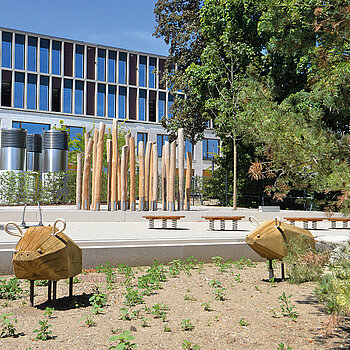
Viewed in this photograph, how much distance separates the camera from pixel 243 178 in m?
24.3

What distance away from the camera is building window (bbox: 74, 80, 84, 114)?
42.0m

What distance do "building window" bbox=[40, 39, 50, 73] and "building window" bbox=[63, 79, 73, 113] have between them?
87.7 inches

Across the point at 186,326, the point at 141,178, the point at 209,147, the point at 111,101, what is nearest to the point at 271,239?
the point at 186,326

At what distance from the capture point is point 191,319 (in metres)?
4.90

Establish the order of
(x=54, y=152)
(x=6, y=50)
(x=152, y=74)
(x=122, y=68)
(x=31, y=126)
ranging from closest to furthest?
(x=54, y=152), (x=6, y=50), (x=31, y=126), (x=122, y=68), (x=152, y=74)

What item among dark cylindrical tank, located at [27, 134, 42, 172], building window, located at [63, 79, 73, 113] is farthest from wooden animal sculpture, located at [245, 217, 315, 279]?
building window, located at [63, 79, 73, 113]

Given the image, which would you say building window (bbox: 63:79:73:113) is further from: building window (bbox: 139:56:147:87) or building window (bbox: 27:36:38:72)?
building window (bbox: 139:56:147:87)

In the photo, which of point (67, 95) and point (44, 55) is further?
point (67, 95)

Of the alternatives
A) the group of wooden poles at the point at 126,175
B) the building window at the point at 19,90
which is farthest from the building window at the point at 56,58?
the group of wooden poles at the point at 126,175

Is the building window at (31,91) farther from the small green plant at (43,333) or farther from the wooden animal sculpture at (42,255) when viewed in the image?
the small green plant at (43,333)

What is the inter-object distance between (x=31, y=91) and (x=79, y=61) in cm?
568

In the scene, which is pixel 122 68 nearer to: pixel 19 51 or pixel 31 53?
pixel 31 53

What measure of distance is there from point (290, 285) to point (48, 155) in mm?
9639

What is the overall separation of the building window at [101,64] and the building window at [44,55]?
16.7 ft
